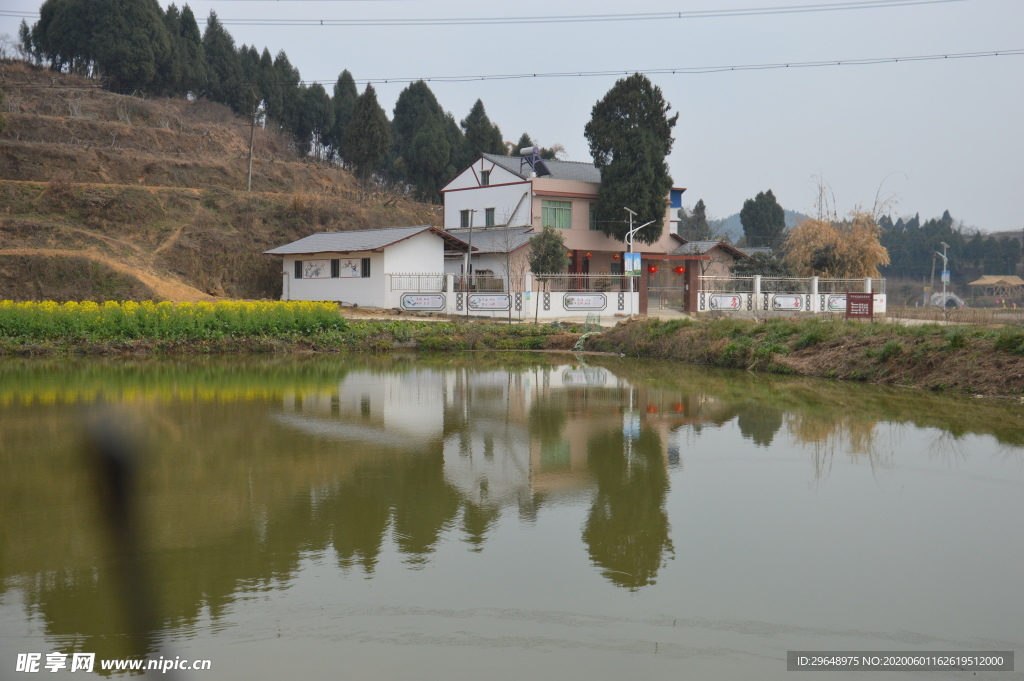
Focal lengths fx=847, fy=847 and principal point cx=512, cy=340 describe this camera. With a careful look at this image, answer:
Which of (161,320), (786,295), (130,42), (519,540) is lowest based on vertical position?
(519,540)

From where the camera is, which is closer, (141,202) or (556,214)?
(141,202)

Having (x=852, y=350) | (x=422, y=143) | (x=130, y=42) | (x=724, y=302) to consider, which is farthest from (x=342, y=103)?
(x=852, y=350)

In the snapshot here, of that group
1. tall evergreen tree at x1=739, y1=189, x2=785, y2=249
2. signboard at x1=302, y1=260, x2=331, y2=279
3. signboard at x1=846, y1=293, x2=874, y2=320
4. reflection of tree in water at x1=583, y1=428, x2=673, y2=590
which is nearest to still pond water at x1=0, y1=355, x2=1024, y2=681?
reflection of tree in water at x1=583, y1=428, x2=673, y2=590

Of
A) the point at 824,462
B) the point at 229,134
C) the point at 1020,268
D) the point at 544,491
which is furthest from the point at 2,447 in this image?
the point at 1020,268

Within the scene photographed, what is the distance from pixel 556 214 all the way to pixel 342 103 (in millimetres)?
27246

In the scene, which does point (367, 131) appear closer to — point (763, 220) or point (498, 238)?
point (498, 238)

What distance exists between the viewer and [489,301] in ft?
101

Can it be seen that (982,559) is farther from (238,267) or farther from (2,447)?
(238,267)

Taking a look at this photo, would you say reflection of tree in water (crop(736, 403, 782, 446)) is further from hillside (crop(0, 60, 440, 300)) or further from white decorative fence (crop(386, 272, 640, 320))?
hillside (crop(0, 60, 440, 300))

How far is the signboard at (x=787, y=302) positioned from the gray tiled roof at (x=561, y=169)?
1117 cm

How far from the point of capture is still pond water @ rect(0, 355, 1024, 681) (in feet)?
15.6

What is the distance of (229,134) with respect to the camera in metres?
52.2

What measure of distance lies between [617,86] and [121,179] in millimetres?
24429

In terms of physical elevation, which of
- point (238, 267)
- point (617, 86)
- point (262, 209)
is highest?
point (617, 86)
